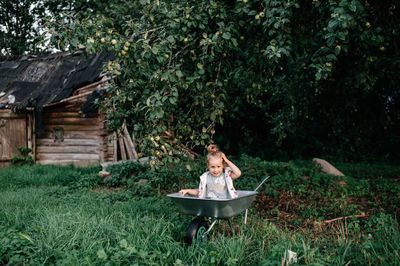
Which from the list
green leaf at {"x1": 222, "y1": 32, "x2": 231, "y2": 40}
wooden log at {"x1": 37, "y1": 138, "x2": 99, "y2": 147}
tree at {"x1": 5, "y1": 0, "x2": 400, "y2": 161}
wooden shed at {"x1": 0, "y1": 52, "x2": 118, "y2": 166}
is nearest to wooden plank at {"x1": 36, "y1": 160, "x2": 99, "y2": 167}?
wooden shed at {"x1": 0, "y1": 52, "x2": 118, "y2": 166}

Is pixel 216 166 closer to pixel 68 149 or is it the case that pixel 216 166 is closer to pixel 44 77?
pixel 68 149

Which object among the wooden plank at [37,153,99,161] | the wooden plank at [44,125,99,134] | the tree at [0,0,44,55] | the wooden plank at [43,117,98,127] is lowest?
the wooden plank at [37,153,99,161]

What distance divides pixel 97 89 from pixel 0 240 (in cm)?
721

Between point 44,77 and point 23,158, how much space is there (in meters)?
3.01

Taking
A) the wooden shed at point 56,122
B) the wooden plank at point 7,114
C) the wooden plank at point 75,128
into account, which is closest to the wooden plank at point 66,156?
the wooden shed at point 56,122

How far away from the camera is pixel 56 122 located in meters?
11.6

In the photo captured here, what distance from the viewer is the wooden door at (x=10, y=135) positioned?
37.3ft

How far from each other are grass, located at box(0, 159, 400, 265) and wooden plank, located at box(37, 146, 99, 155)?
→ 134 inches

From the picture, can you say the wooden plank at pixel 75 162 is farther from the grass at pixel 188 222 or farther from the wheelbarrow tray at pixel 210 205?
the wheelbarrow tray at pixel 210 205

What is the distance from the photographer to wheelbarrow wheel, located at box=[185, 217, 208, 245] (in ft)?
11.0

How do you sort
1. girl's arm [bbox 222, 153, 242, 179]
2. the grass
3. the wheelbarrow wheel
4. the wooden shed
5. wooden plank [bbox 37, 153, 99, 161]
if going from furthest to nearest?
wooden plank [bbox 37, 153, 99, 161]
the wooden shed
girl's arm [bbox 222, 153, 242, 179]
the wheelbarrow wheel
the grass

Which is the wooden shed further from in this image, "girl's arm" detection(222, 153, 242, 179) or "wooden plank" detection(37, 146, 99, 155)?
"girl's arm" detection(222, 153, 242, 179)

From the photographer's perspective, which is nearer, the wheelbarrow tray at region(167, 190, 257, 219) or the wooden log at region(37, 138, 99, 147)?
the wheelbarrow tray at region(167, 190, 257, 219)

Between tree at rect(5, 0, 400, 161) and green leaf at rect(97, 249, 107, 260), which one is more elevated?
tree at rect(5, 0, 400, 161)
